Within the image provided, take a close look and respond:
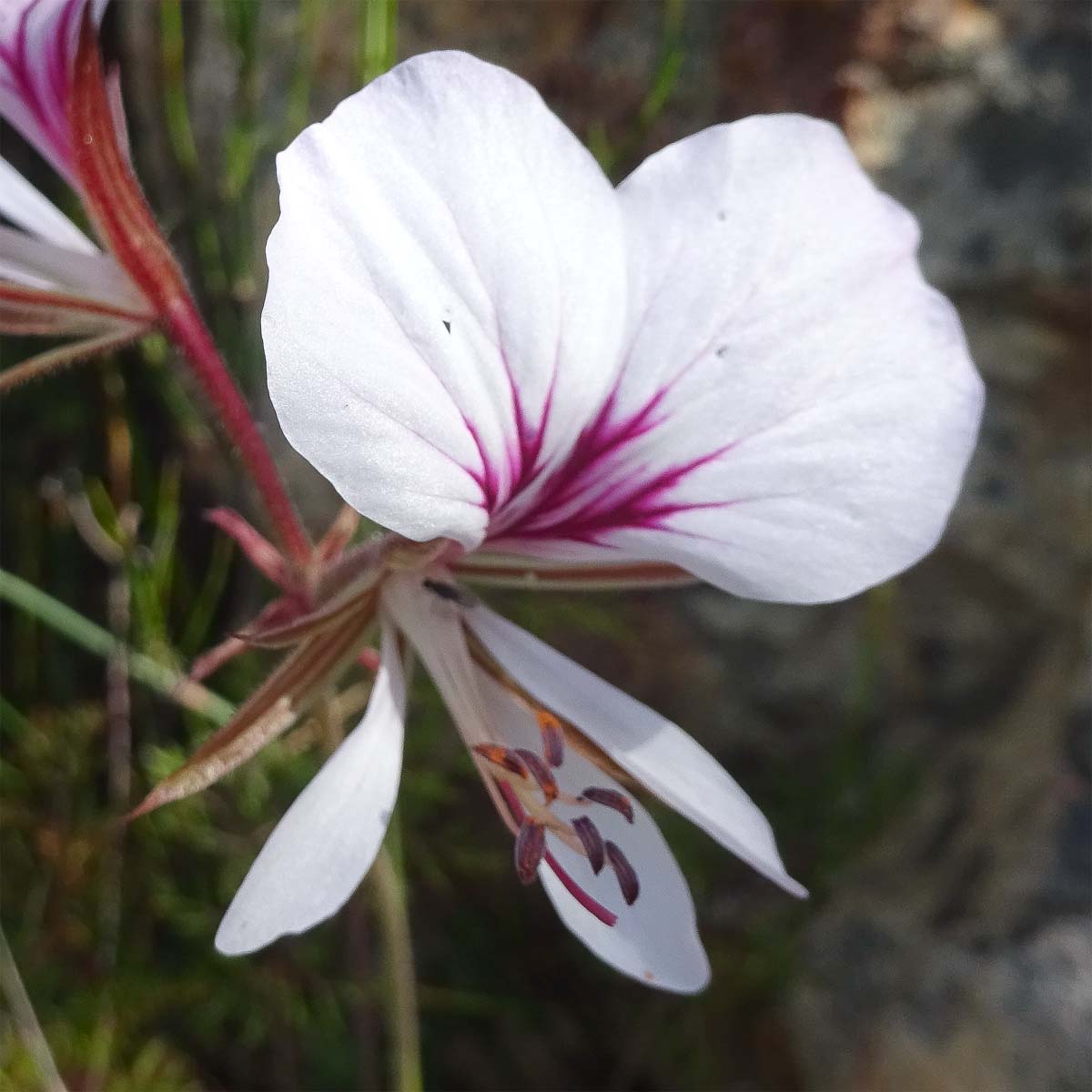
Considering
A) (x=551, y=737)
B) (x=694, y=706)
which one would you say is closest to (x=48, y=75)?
(x=551, y=737)

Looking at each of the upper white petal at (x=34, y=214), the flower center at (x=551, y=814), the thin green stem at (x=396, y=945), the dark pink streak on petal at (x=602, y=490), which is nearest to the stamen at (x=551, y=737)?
the flower center at (x=551, y=814)

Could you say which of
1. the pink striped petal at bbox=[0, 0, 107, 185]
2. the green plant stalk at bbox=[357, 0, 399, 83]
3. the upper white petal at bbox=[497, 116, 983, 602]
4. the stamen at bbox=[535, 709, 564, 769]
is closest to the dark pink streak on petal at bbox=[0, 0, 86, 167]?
the pink striped petal at bbox=[0, 0, 107, 185]

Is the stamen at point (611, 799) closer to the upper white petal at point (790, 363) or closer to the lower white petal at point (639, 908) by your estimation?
the lower white petal at point (639, 908)

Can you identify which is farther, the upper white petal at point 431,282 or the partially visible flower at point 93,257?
the partially visible flower at point 93,257

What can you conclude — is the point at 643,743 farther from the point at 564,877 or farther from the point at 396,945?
the point at 396,945

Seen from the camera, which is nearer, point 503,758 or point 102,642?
point 503,758

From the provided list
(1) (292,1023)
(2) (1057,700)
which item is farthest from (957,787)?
(1) (292,1023)
